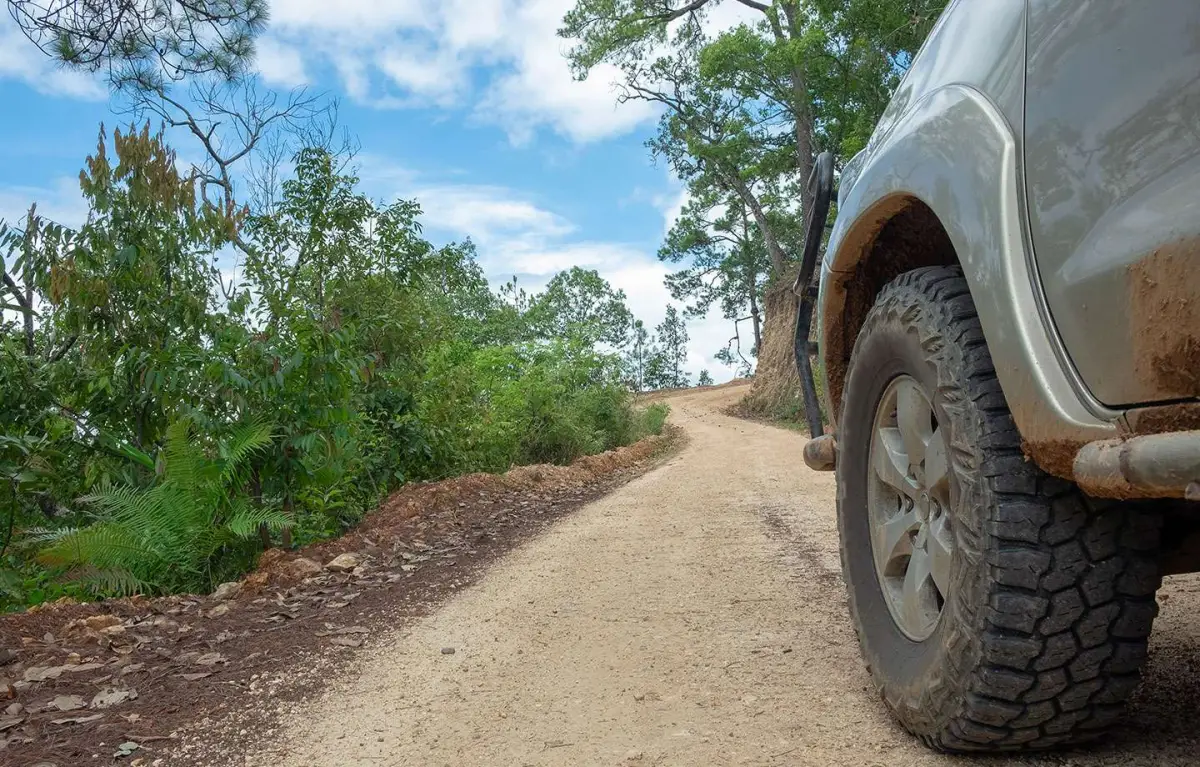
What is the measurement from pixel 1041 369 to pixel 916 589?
0.73 meters

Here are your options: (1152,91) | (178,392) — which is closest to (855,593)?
(1152,91)

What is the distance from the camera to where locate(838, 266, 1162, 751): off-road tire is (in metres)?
1.70

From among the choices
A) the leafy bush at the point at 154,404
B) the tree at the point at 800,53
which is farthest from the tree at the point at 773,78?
the leafy bush at the point at 154,404

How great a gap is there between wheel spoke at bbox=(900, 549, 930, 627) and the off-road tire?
13 cm

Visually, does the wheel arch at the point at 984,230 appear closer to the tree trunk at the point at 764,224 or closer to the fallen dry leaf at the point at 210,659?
the fallen dry leaf at the point at 210,659

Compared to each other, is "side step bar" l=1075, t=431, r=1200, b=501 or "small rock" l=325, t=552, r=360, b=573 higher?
"side step bar" l=1075, t=431, r=1200, b=501

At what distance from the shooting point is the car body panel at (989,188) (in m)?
1.62

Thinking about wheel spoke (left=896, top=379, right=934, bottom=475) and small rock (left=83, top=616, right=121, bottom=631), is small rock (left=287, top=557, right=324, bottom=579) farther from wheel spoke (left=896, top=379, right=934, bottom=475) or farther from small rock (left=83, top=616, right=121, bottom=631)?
wheel spoke (left=896, top=379, right=934, bottom=475)

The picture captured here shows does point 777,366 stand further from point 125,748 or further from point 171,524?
point 125,748

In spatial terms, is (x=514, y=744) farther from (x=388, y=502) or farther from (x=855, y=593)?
(x=388, y=502)

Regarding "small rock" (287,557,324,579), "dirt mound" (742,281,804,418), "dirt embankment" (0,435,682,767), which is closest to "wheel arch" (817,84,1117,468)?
"dirt embankment" (0,435,682,767)

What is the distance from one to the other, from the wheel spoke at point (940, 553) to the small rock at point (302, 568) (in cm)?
409

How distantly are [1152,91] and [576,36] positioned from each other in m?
26.4

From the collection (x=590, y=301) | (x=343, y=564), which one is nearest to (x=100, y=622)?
(x=343, y=564)
